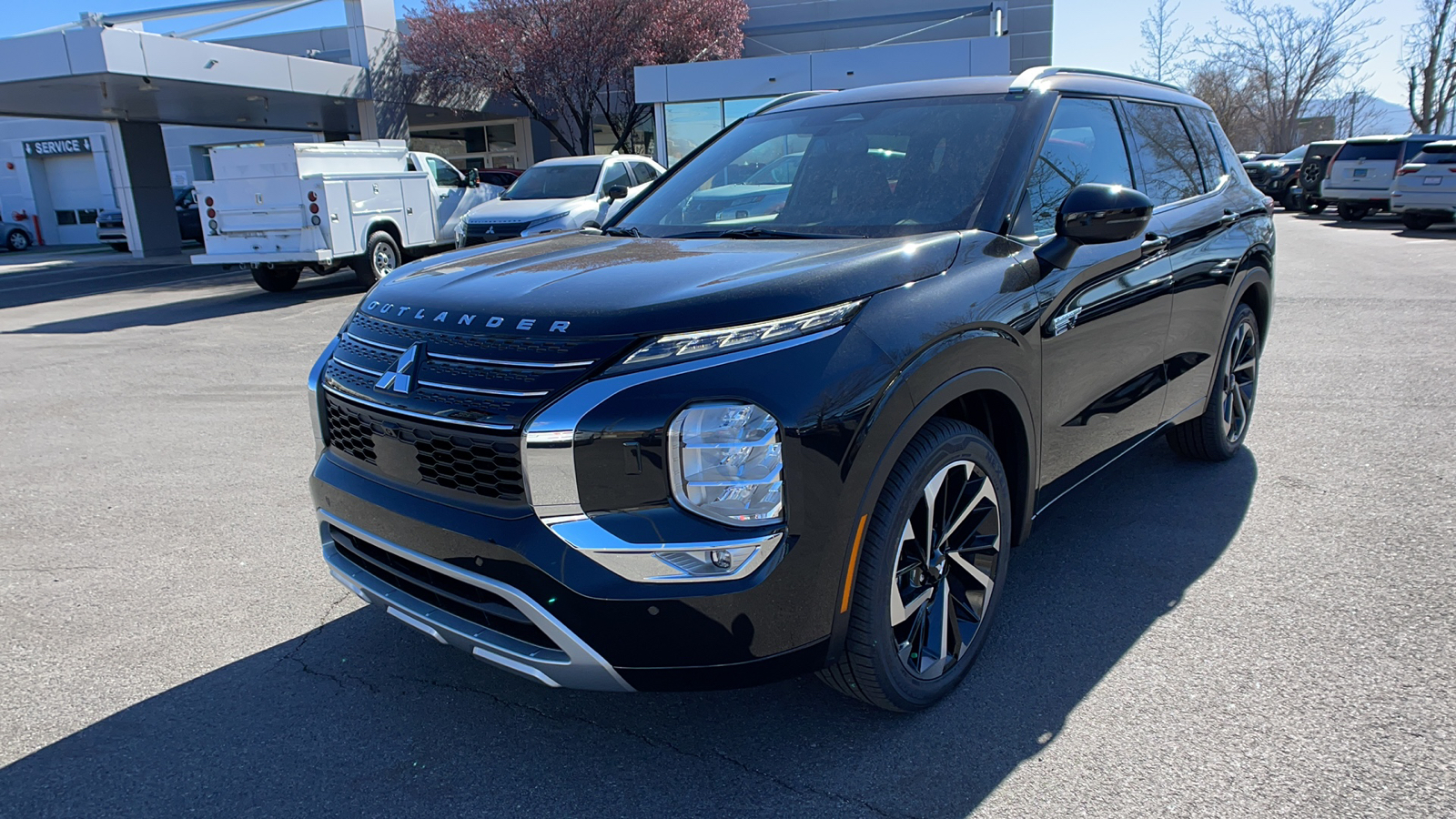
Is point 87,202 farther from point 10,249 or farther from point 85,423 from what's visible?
point 85,423

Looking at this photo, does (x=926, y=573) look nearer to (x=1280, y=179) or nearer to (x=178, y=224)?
(x=178, y=224)

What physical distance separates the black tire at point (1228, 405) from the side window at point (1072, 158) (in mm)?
1412

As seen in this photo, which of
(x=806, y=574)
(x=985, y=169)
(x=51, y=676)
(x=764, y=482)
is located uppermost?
(x=985, y=169)

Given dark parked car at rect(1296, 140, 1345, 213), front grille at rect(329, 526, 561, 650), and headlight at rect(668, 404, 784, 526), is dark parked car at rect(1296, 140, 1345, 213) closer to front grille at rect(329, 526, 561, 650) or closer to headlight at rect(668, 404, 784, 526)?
headlight at rect(668, 404, 784, 526)

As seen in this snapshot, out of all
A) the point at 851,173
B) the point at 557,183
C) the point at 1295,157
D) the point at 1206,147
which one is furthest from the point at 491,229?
the point at 1295,157

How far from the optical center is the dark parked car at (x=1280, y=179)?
2720 cm

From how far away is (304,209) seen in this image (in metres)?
13.2

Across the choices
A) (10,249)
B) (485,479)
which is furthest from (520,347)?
(10,249)

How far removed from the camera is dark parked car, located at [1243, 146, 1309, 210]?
27.2 m

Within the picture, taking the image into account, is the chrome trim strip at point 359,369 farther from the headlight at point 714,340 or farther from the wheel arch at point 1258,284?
the wheel arch at point 1258,284

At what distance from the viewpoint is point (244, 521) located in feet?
15.1

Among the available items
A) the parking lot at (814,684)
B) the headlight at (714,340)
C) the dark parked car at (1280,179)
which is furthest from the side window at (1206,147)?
the dark parked car at (1280,179)

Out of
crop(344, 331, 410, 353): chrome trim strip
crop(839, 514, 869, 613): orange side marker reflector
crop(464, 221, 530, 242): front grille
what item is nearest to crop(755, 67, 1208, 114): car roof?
crop(839, 514, 869, 613): orange side marker reflector

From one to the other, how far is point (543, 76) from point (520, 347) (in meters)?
26.7
